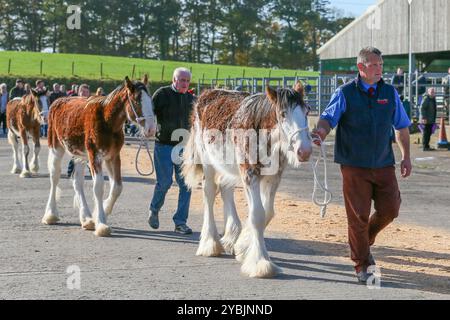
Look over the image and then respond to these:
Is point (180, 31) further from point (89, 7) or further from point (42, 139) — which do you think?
point (42, 139)

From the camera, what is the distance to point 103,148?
32.6ft

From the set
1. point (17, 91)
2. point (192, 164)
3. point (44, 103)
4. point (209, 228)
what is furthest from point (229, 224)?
point (17, 91)

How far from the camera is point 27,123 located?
17984mm

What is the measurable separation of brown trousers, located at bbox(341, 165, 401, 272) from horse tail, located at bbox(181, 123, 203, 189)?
249 centimetres

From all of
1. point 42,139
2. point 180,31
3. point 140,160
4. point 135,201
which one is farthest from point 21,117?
point 180,31

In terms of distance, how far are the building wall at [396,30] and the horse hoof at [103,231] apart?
102 ft

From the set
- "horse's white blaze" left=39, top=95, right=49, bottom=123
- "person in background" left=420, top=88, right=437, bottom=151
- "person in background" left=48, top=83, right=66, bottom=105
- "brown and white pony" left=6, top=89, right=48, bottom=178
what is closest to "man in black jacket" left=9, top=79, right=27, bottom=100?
"person in background" left=48, top=83, right=66, bottom=105

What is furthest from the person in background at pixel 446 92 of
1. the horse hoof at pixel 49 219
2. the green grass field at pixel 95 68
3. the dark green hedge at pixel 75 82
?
the green grass field at pixel 95 68

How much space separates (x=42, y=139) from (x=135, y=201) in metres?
16.9

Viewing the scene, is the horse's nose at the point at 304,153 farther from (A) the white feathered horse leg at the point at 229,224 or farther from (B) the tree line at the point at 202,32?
(B) the tree line at the point at 202,32

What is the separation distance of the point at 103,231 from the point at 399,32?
3430cm

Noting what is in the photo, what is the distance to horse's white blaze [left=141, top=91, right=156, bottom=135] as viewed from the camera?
942 cm

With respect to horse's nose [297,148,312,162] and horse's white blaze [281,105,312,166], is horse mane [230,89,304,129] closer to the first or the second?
horse's white blaze [281,105,312,166]

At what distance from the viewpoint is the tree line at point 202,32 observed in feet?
274
